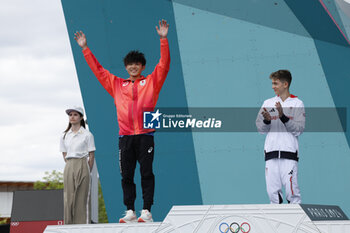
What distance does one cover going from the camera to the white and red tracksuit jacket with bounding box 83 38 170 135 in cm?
418

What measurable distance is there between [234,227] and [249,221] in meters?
0.11

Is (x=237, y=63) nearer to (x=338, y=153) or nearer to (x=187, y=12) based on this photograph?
(x=187, y=12)

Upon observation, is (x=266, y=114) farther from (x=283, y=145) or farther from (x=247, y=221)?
(x=247, y=221)

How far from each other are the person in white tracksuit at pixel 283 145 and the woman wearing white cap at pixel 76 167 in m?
1.66

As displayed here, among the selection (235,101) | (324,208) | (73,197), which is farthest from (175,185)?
(324,208)

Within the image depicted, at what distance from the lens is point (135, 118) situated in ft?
13.7

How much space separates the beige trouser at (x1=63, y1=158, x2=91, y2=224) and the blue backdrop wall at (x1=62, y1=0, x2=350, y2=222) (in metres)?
2.05

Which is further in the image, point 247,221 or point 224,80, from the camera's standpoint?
point 224,80

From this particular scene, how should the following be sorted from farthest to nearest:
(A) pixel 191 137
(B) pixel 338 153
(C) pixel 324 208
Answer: (A) pixel 191 137 < (B) pixel 338 153 < (C) pixel 324 208

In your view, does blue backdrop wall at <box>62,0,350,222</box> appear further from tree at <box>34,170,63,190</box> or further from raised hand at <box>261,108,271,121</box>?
tree at <box>34,170,63,190</box>

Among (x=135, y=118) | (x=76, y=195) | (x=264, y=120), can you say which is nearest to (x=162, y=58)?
(x=135, y=118)

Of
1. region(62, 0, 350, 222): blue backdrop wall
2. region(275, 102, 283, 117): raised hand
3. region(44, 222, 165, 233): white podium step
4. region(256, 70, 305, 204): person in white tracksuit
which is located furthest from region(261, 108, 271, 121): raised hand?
region(62, 0, 350, 222): blue backdrop wall

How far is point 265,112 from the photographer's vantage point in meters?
4.05

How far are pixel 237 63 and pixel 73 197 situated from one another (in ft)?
9.60
